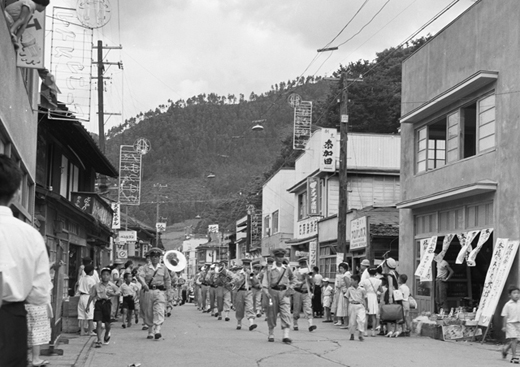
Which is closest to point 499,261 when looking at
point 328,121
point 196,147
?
point 328,121

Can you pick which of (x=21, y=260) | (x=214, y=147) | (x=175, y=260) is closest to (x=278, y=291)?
(x=175, y=260)

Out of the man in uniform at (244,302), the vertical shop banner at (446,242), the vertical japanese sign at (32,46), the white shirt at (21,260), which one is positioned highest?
the vertical japanese sign at (32,46)

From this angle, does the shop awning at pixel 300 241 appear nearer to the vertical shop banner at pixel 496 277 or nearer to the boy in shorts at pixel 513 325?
the vertical shop banner at pixel 496 277

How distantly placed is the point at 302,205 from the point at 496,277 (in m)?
25.5

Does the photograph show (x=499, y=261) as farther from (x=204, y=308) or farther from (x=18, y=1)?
(x=204, y=308)

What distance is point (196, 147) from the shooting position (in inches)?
3669

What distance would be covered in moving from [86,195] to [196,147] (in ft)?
220

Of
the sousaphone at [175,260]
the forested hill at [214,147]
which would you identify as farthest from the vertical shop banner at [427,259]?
the forested hill at [214,147]

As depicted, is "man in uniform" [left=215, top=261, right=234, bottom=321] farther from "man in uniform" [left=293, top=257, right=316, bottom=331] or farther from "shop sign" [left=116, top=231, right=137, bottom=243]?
"shop sign" [left=116, top=231, right=137, bottom=243]

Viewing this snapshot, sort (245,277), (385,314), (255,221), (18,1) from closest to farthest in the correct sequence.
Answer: (18,1), (385,314), (245,277), (255,221)

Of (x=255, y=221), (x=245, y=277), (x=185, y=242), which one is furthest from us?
(x=185, y=242)

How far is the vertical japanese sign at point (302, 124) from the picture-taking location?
4086 cm

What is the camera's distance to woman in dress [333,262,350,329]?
867 inches

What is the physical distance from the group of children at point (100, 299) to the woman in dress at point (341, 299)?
6315 mm
